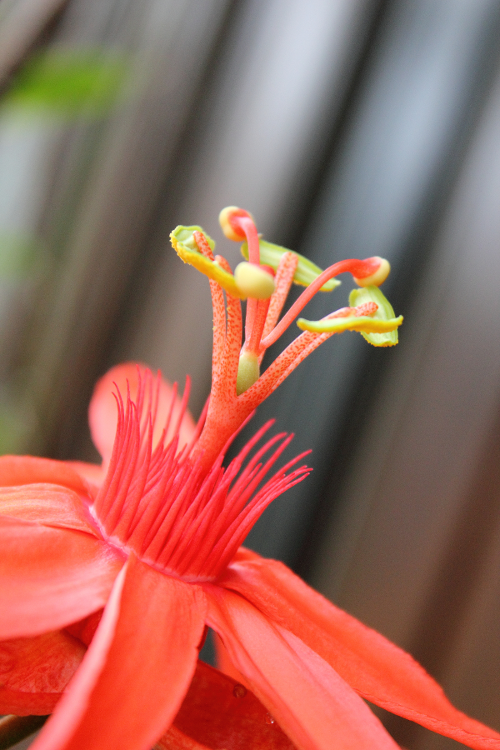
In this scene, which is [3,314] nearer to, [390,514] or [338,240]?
[338,240]

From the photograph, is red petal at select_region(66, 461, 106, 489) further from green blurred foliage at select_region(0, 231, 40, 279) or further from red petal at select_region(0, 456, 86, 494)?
green blurred foliage at select_region(0, 231, 40, 279)

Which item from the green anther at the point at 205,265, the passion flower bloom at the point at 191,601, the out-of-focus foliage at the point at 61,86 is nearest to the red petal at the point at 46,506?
the passion flower bloom at the point at 191,601

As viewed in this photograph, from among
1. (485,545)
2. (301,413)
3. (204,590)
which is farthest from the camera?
(301,413)

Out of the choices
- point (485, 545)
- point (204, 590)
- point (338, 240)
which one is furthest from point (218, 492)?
point (338, 240)

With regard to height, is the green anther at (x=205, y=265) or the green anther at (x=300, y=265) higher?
the green anther at (x=300, y=265)

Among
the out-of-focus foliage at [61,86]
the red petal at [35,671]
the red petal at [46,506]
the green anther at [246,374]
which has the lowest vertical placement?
the red petal at [35,671]

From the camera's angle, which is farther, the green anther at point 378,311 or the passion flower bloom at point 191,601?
the green anther at point 378,311

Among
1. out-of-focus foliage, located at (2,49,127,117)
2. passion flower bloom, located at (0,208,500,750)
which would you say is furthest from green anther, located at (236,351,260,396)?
out-of-focus foliage, located at (2,49,127,117)

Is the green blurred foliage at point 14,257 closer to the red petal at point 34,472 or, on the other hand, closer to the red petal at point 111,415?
the red petal at point 111,415
